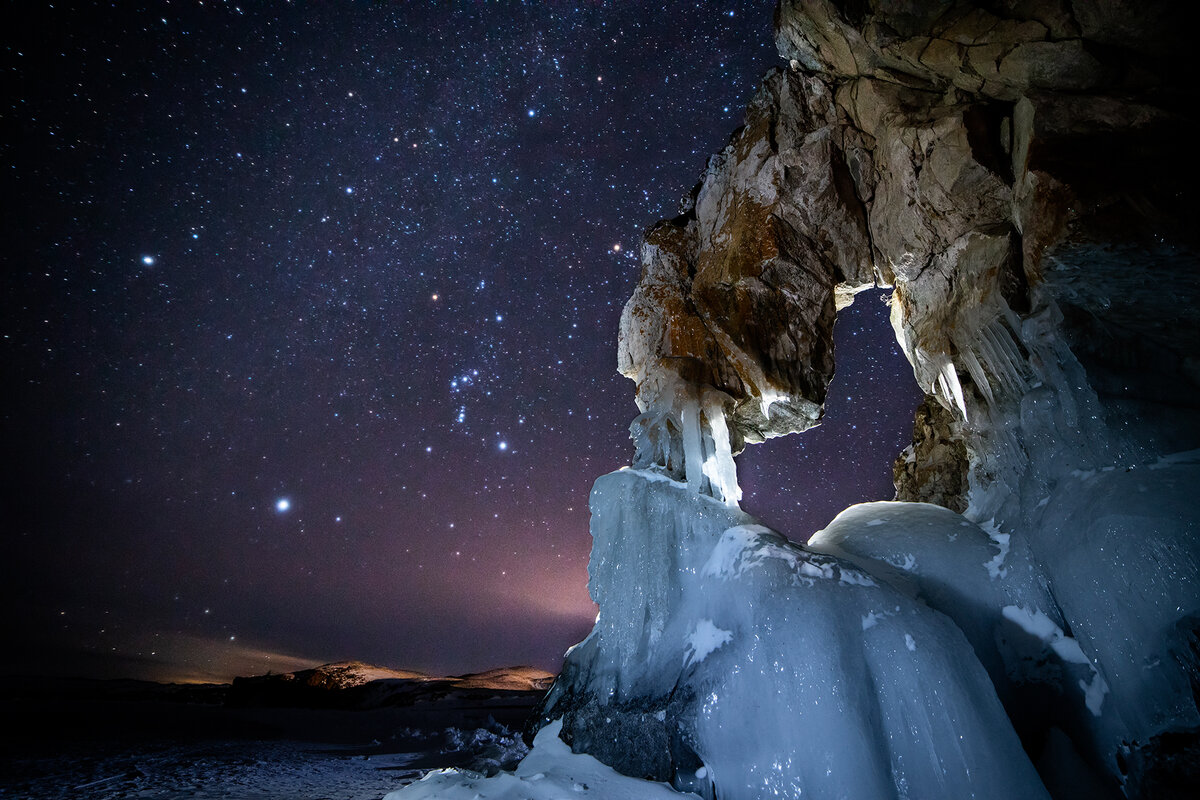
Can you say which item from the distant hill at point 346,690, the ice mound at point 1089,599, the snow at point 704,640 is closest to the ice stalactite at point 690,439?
the snow at point 704,640

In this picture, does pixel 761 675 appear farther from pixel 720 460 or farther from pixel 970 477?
pixel 970 477

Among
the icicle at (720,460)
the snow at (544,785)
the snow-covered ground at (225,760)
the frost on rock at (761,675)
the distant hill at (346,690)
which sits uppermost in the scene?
the icicle at (720,460)

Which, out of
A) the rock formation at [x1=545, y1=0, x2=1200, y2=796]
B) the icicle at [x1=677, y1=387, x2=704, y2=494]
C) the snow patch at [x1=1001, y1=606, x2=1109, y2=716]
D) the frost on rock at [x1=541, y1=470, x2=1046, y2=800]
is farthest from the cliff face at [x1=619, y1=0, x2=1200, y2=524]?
the frost on rock at [x1=541, y1=470, x2=1046, y2=800]

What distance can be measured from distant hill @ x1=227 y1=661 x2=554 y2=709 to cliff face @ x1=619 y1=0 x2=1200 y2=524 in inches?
1347

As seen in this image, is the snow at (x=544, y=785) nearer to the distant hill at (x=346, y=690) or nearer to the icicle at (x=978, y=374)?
the icicle at (x=978, y=374)

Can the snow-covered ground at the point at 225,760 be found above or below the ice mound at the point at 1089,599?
below

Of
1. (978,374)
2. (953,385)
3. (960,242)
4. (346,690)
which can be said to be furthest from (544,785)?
(346,690)

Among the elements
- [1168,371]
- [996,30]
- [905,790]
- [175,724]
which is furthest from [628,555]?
[175,724]

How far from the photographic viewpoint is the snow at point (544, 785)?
14.4ft

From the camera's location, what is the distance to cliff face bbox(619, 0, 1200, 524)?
4.73 metres

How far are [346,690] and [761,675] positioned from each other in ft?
136

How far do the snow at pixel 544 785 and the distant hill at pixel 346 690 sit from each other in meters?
33.4

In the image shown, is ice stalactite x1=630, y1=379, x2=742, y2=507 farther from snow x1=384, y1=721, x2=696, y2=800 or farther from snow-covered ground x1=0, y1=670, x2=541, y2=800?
snow-covered ground x1=0, y1=670, x2=541, y2=800

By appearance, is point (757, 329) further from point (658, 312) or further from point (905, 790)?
point (905, 790)
